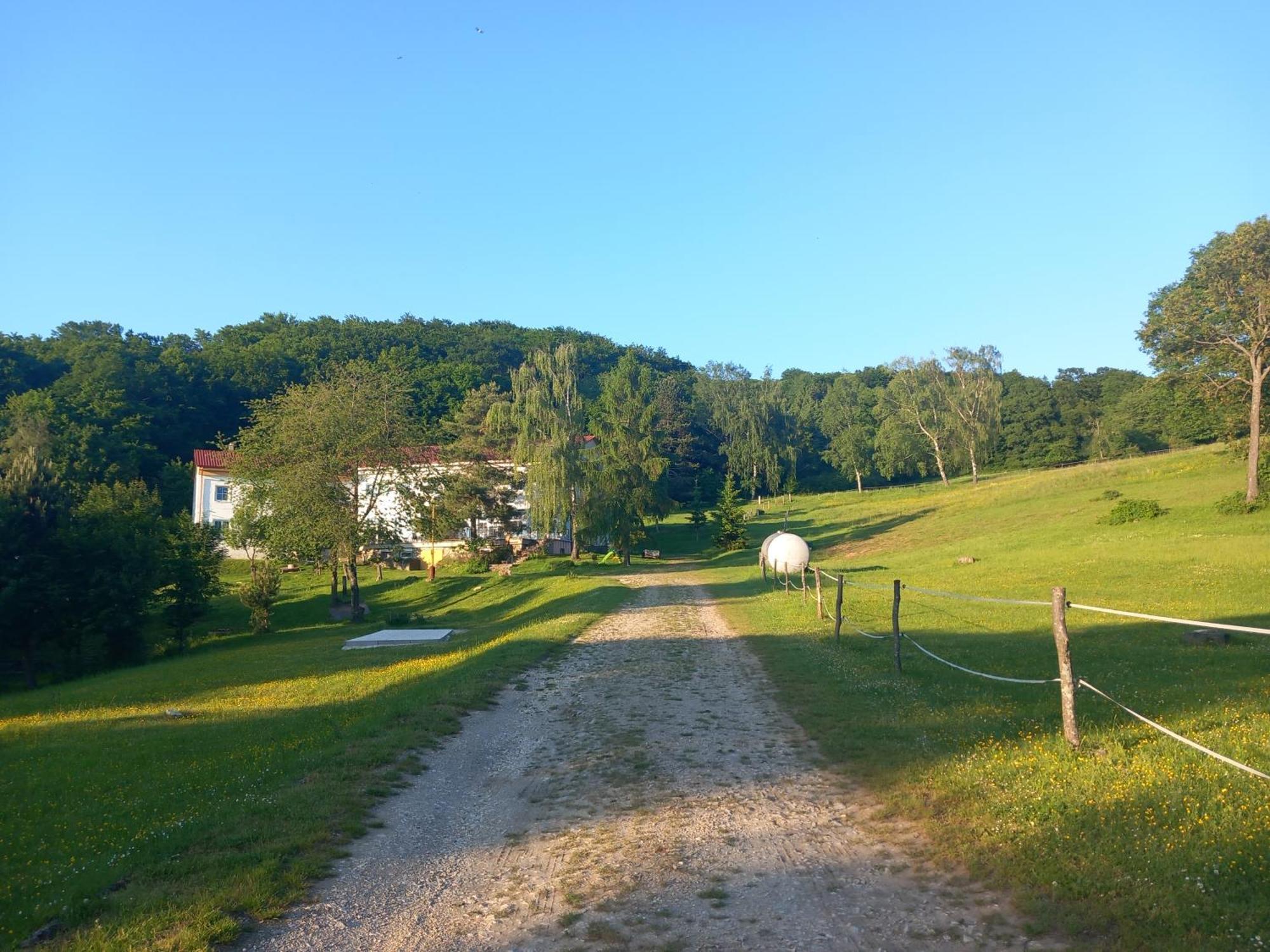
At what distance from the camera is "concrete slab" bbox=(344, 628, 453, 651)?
22047 mm

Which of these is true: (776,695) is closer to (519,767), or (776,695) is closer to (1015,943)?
(519,767)

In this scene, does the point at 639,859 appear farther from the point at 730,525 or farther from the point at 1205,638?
the point at 730,525

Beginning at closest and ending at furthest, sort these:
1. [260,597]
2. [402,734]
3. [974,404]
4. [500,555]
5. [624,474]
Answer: [402,734], [260,597], [500,555], [624,474], [974,404]

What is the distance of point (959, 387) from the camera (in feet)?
261

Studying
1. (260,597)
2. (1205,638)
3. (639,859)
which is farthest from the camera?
(260,597)

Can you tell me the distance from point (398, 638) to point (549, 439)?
28.0 metres

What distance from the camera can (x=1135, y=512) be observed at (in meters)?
36.3

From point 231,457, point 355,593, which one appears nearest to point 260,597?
point 355,593

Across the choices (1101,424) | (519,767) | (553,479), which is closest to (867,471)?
→ (1101,424)

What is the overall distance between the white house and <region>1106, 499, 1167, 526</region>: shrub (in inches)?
1306

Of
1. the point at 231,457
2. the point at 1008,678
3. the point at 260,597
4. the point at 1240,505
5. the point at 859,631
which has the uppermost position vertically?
the point at 231,457

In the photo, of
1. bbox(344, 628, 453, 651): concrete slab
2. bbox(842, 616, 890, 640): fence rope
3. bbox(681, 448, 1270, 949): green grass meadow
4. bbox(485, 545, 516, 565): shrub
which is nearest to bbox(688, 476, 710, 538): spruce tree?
bbox(485, 545, 516, 565): shrub

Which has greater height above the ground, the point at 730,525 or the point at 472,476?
the point at 472,476

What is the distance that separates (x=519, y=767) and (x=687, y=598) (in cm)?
1999
